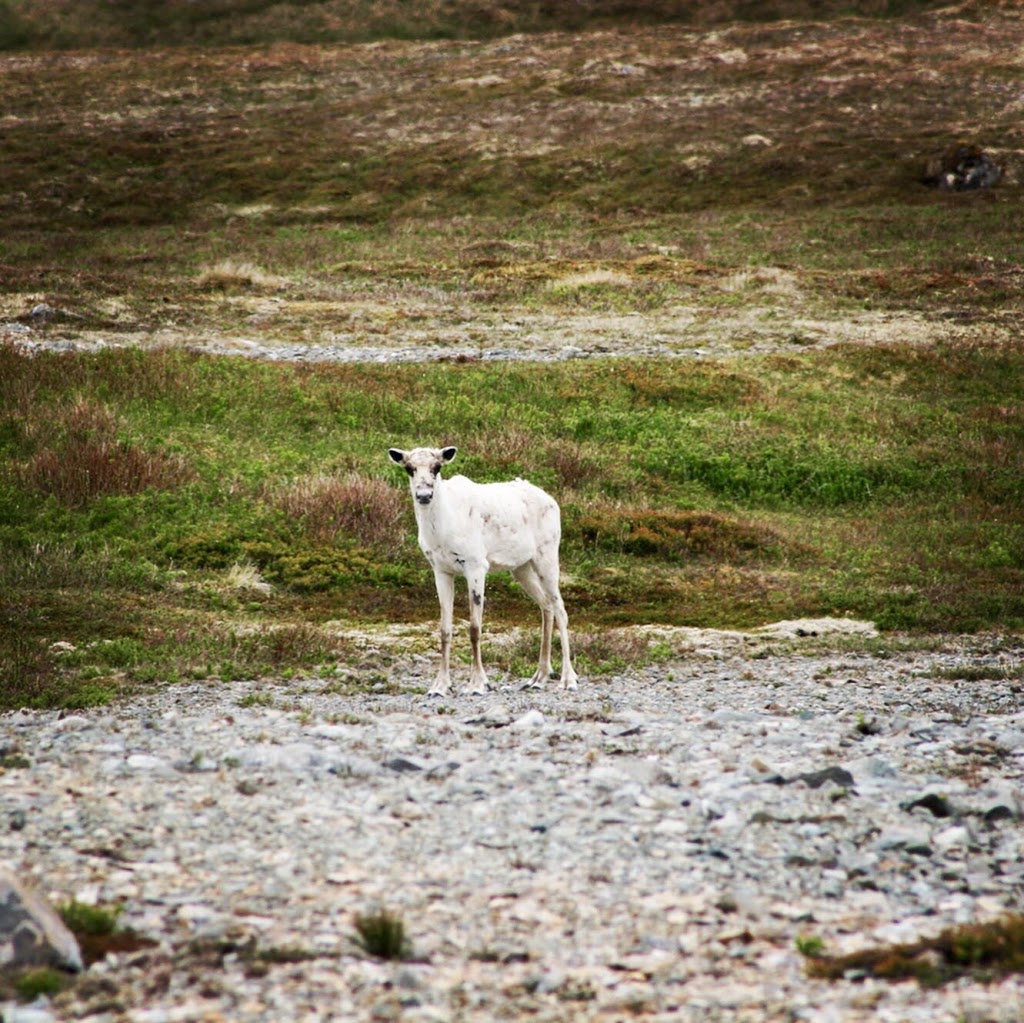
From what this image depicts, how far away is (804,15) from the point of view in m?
119

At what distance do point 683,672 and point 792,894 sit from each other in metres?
9.25

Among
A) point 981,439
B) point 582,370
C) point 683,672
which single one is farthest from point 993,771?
point 582,370

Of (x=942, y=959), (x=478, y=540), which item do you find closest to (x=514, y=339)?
(x=478, y=540)

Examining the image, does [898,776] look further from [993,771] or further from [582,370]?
[582,370]

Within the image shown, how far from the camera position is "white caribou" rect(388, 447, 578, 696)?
16250 millimetres

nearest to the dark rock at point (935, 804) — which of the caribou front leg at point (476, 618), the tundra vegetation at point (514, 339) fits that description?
the caribou front leg at point (476, 618)

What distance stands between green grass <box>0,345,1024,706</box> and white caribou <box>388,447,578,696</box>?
2278 mm

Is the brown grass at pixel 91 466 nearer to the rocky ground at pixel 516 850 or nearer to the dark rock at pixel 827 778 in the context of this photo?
the rocky ground at pixel 516 850

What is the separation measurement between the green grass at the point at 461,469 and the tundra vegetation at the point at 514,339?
0.10m

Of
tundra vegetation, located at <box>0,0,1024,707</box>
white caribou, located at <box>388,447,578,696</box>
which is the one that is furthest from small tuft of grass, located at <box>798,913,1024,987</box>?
tundra vegetation, located at <box>0,0,1024,707</box>

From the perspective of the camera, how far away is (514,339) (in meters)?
41.9

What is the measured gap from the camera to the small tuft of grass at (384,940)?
7.67 meters

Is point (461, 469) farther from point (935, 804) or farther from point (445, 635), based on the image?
point (935, 804)

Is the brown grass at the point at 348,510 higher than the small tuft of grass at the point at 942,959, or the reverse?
the small tuft of grass at the point at 942,959
